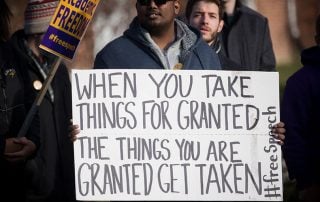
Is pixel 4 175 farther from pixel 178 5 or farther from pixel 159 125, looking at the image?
pixel 178 5

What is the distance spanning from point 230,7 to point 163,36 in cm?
50

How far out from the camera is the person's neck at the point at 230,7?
6.88 m

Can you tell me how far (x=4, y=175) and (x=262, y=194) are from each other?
1.62 m

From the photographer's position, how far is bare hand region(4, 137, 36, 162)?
6520mm

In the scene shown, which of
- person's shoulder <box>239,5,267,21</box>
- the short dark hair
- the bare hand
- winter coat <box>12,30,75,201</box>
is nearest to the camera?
the bare hand

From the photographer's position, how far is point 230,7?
6891mm

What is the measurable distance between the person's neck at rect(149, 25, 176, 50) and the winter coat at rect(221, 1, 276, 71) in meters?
0.35

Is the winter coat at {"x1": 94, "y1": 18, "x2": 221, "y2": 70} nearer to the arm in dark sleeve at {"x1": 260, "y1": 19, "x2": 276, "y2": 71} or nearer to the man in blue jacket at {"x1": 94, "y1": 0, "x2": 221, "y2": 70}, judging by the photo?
the man in blue jacket at {"x1": 94, "y1": 0, "x2": 221, "y2": 70}

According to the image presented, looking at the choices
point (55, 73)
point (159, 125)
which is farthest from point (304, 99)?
point (55, 73)

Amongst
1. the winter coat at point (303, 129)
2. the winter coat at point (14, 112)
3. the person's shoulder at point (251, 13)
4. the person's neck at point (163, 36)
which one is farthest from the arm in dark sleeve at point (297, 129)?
the winter coat at point (14, 112)

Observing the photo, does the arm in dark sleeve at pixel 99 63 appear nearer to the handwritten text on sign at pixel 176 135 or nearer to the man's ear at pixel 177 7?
the handwritten text on sign at pixel 176 135

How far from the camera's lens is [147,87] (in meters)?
6.65

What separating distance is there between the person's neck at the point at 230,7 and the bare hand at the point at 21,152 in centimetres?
153

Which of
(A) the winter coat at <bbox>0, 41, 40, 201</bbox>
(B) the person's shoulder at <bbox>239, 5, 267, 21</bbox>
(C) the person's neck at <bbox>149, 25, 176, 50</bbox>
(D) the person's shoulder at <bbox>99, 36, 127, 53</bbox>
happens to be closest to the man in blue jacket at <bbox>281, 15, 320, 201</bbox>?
(B) the person's shoulder at <bbox>239, 5, 267, 21</bbox>
